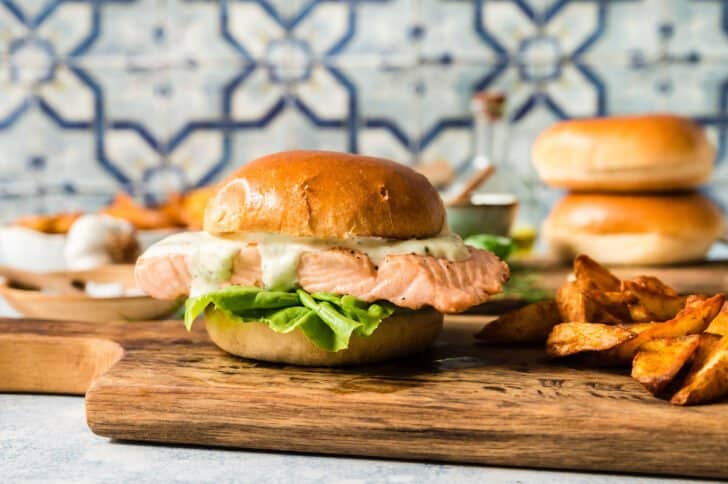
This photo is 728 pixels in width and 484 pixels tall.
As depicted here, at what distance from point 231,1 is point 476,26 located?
3.87 ft

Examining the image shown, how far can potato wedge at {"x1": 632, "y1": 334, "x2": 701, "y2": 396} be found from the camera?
1146 mm

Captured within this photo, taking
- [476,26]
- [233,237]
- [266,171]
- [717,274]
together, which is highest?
[476,26]

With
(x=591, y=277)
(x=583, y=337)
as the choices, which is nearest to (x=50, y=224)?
(x=591, y=277)

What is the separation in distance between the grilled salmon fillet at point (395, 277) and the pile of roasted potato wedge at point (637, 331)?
0.14 m

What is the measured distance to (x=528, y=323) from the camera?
1.49 meters

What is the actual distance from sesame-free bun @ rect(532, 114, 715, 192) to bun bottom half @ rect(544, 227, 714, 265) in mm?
152

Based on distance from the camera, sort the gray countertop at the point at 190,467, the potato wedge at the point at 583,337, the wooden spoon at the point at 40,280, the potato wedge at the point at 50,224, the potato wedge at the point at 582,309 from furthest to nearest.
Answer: the potato wedge at the point at 50,224, the wooden spoon at the point at 40,280, the potato wedge at the point at 582,309, the potato wedge at the point at 583,337, the gray countertop at the point at 190,467

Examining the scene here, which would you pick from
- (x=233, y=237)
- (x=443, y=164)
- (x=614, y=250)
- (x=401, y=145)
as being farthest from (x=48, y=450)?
(x=401, y=145)

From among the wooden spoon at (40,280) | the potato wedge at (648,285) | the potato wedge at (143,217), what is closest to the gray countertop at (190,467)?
the potato wedge at (648,285)

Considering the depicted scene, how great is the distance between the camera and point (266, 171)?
141 centimetres

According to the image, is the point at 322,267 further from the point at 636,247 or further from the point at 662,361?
the point at 636,247

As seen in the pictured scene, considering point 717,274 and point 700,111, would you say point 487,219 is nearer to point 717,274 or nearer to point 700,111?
point 717,274

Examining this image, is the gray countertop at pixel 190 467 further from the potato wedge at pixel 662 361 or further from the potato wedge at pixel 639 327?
the potato wedge at pixel 639 327

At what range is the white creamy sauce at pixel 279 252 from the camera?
1.35 m
